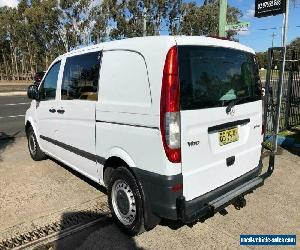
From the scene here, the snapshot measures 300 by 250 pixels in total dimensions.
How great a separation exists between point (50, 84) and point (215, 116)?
3002mm

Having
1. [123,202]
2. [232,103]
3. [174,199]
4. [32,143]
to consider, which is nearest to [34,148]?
[32,143]

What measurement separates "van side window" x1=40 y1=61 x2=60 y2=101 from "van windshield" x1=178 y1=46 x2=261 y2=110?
2.59 metres

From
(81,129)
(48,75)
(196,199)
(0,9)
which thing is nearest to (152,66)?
(196,199)

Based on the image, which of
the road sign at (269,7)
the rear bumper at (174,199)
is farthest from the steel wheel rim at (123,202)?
the road sign at (269,7)

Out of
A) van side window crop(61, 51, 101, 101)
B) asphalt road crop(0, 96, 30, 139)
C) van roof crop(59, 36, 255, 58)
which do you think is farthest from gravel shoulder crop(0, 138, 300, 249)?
asphalt road crop(0, 96, 30, 139)

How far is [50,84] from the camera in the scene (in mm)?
5305

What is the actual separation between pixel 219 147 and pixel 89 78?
1.77 metres

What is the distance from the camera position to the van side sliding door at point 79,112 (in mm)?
4055

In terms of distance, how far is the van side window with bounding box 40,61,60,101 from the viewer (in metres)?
5.12

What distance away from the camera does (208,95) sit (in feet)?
10.8

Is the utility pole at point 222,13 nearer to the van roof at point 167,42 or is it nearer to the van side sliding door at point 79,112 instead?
the van roof at point 167,42

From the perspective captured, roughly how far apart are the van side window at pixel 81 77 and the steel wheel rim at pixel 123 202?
3.44 ft

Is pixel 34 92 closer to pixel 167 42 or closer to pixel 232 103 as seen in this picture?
pixel 167 42

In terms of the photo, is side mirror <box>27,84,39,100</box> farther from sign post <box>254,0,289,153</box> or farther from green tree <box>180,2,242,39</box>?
green tree <box>180,2,242,39</box>
